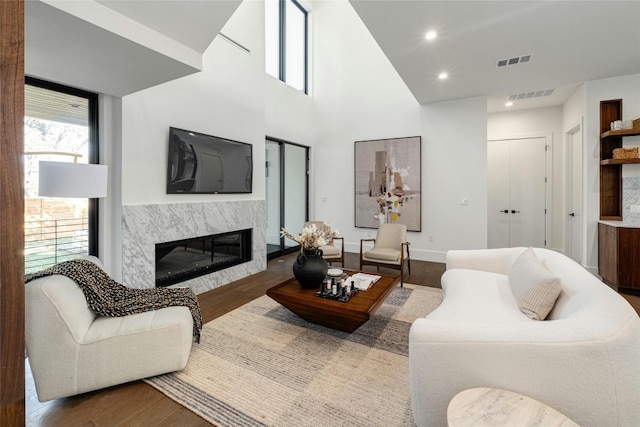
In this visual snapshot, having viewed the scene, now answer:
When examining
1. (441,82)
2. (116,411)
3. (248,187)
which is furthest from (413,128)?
(116,411)

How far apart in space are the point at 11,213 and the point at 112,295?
65.1 inches

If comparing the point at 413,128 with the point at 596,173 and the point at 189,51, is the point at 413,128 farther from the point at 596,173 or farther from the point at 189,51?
the point at 189,51

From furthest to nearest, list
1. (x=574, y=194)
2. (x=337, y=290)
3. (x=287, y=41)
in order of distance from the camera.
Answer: (x=287, y=41), (x=574, y=194), (x=337, y=290)

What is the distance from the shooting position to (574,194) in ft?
17.1

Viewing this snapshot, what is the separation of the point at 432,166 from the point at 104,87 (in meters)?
5.00

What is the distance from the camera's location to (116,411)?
5.78 feet

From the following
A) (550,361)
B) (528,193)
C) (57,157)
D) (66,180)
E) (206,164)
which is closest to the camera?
(550,361)

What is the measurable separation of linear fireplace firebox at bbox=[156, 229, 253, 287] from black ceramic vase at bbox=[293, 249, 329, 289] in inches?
68.1

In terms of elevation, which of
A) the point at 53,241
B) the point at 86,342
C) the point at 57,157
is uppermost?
the point at 57,157

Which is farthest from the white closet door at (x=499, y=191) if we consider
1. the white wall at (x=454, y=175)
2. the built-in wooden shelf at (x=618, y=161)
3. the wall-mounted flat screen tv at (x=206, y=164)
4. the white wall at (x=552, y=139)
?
the wall-mounted flat screen tv at (x=206, y=164)

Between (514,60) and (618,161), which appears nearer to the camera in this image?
(514,60)

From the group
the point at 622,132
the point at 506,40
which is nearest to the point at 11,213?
the point at 506,40

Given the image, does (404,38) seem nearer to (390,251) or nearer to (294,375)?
(390,251)

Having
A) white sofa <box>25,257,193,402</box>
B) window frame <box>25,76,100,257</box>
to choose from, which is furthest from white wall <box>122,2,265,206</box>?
white sofa <box>25,257,193,402</box>
